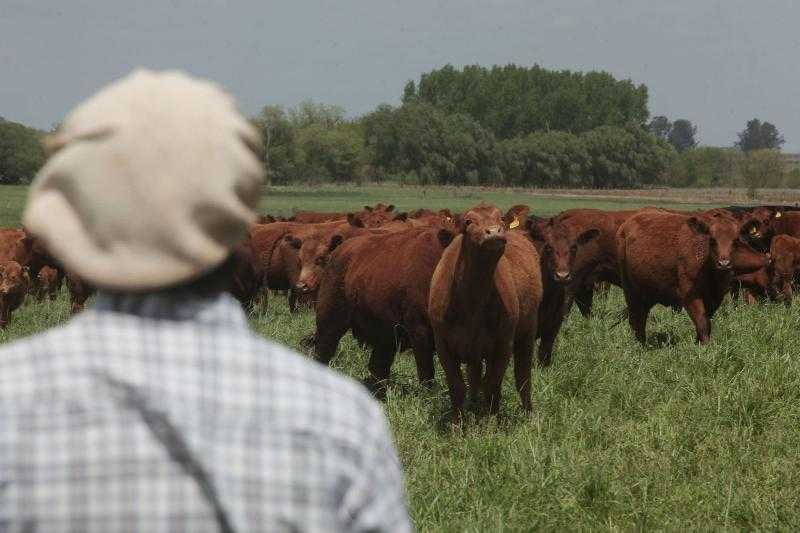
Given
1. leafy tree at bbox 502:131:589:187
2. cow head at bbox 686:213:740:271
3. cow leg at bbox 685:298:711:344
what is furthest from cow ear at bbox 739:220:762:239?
leafy tree at bbox 502:131:589:187

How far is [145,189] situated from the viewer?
1.58 metres

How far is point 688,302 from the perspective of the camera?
12.2m

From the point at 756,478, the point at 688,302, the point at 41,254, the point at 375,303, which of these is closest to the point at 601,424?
the point at 756,478

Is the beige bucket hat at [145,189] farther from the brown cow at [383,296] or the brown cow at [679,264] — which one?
the brown cow at [679,264]

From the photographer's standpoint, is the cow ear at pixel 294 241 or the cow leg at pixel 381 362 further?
the cow ear at pixel 294 241

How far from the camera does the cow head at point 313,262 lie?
1308 cm

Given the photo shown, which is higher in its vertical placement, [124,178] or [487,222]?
[124,178]

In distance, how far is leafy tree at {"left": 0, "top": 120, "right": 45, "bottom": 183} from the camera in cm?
9931

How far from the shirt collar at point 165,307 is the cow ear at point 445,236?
23.5ft

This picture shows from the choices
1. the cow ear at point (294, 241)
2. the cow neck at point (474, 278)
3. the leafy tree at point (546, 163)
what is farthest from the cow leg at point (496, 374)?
the leafy tree at point (546, 163)

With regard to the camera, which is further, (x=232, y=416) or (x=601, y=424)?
(x=601, y=424)

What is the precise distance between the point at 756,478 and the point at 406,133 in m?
107

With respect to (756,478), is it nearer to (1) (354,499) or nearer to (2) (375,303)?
(2) (375,303)

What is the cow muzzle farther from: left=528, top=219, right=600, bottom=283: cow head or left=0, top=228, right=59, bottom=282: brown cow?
left=0, top=228, right=59, bottom=282: brown cow
